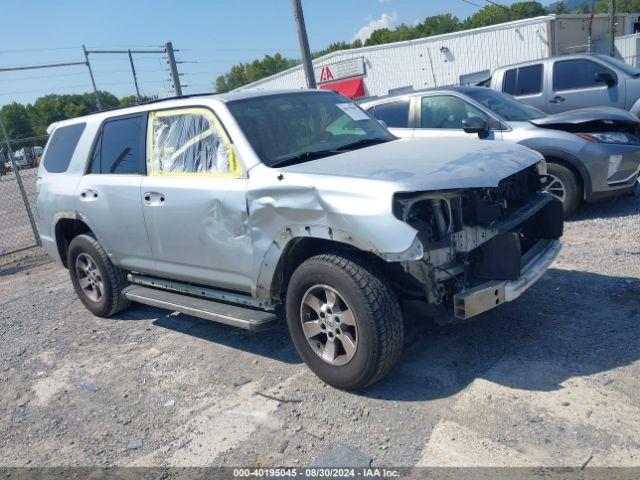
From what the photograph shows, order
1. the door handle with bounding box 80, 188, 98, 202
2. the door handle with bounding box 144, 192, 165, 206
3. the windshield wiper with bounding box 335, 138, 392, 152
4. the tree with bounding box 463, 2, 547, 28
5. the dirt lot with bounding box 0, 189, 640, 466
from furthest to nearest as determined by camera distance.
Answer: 1. the tree with bounding box 463, 2, 547, 28
2. the door handle with bounding box 80, 188, 98, 202
3. the door handle with bounding box 144, 192, 165, 206
4. the windshield wiper with bounding box 335, 138, 392, 152
5. the dirt lot with bounding box 0, 189, 640, 466

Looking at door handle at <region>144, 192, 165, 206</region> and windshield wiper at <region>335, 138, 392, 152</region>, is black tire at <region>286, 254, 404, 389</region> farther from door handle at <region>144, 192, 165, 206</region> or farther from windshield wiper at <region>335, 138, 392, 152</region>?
door handle at <region>144, 192, 165, 206</region>

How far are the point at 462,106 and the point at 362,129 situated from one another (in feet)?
10.6

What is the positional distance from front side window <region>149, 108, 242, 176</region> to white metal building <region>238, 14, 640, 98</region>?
74.6 ft

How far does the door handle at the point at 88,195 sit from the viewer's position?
5254mm

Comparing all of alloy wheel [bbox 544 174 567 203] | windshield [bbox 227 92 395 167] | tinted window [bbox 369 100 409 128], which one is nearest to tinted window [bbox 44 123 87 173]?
windshield [bbox 227 92 395 167]

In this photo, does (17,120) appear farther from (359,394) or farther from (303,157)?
(359,394)

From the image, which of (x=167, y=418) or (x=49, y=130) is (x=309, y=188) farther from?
(x=49, y=130)

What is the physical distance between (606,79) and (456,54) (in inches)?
865

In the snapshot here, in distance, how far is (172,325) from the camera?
17.9 ft

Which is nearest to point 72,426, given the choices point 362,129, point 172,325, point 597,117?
point 172,325

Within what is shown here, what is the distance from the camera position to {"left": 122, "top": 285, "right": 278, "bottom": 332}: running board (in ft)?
12.9

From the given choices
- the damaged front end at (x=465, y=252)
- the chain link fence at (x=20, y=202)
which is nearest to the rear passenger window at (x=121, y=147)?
the chain link fence at (x=20, y=202)

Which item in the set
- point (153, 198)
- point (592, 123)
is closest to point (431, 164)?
point (153, 198)

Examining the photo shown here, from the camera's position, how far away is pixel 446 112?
25.1ft
